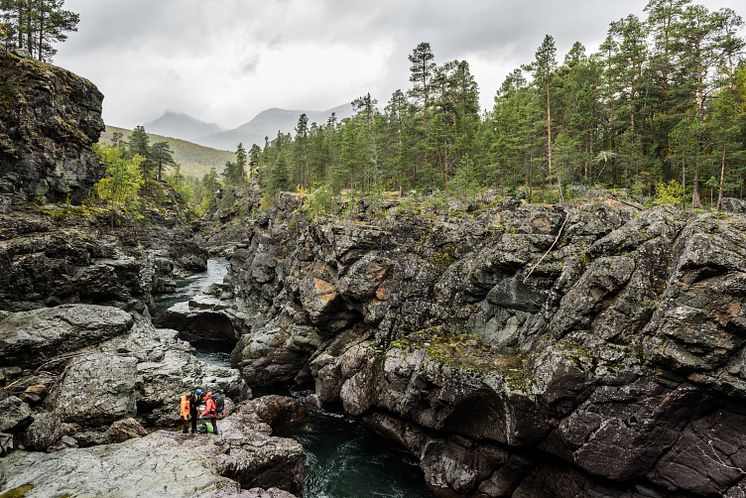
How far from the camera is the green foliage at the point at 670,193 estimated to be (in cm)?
3569

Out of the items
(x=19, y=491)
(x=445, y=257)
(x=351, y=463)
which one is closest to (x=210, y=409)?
(x=19, y=491)

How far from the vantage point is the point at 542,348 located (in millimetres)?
23281

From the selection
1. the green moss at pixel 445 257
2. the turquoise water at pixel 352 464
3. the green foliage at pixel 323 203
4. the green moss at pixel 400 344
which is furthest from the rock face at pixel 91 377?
the green foliage at pixel 323 203

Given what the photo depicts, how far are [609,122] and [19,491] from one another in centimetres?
6047

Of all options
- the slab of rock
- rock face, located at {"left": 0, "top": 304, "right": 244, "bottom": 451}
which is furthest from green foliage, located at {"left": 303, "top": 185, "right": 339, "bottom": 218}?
the slab of rock

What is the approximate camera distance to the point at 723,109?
110 ft

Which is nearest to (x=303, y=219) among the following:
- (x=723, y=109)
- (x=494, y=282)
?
(x=494, y=282)

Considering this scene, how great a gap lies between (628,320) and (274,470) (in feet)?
70.0

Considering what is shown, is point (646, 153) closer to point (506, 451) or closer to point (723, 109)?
point (723, 109)

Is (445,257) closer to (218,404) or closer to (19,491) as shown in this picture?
(218,404)

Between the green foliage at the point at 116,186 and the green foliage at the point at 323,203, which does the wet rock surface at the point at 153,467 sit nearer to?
the green foliage at the point at 323,203

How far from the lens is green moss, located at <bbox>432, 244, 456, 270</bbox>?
33400 mm

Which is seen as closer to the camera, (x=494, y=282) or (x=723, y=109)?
(x=494, y=282)

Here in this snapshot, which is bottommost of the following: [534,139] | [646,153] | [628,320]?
[628,320]
